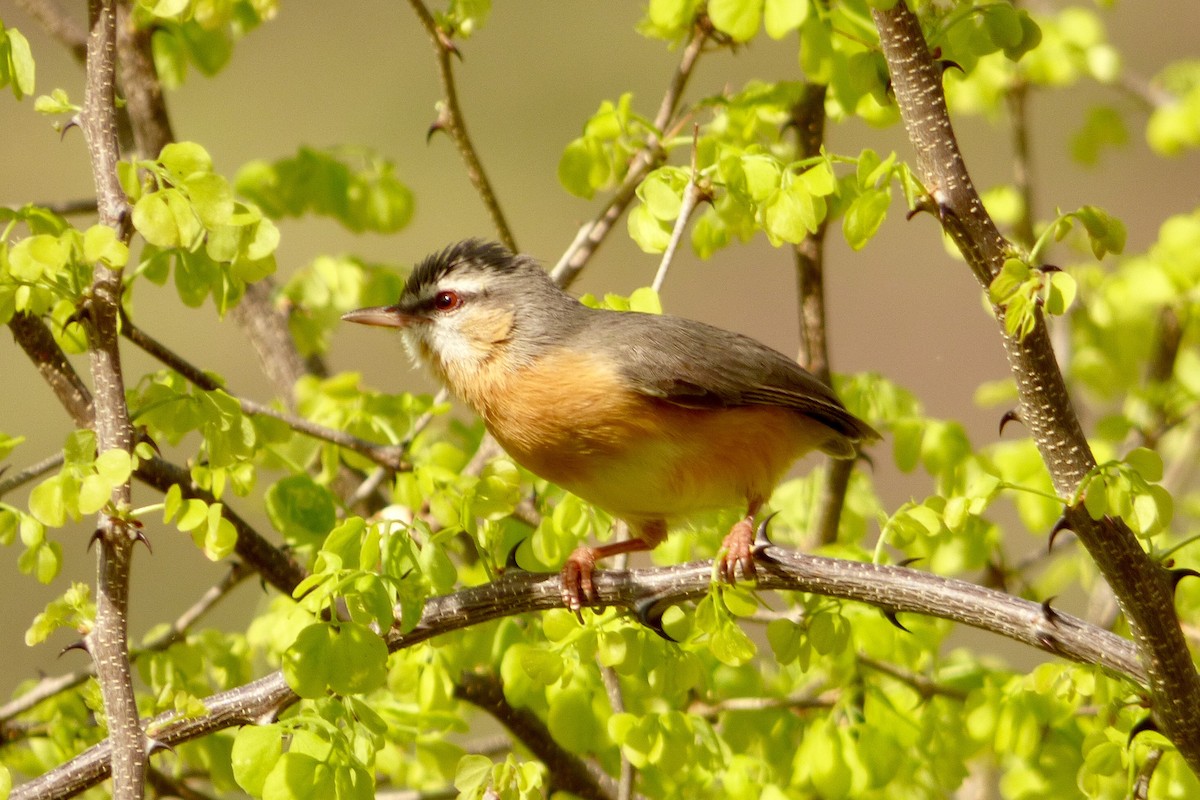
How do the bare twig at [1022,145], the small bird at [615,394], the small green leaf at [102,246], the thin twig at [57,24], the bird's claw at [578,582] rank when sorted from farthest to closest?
the bare twig at [1022,145]
the thin twig at [57,24]
the small bird at [615,394]
the bird's claw at [578,582]
the small green leaf at [102,246]

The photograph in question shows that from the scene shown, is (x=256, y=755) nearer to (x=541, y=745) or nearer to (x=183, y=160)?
(x=183, y=160)

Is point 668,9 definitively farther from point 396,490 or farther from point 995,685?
point 995,685

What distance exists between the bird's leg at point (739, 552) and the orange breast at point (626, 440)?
0.40ft

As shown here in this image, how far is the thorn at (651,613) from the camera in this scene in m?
2.73

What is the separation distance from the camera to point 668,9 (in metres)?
3.25

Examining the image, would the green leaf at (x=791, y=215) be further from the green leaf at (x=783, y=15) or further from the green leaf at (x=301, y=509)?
the green leaf at (x=301, y=509)

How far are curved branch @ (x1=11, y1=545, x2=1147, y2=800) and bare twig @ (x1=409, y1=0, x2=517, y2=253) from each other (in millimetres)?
1436

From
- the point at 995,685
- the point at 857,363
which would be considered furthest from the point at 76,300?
the point at 857,363

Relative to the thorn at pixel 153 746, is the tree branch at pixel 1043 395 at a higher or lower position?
higher

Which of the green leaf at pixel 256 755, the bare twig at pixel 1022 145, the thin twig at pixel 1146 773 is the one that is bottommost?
the green leaf at pixel 256 755

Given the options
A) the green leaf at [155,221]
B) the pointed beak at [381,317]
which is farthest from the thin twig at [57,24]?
the green leaf at [155,221]

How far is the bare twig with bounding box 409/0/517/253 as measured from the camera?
3.52 metres

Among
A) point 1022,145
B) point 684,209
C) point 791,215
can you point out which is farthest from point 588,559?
point 1022,145

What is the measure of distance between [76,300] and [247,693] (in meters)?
0.86
